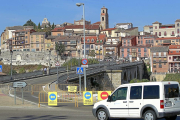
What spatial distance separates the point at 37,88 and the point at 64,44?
8748 centimetres

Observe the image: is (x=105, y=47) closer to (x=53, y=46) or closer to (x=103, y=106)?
(x=53, y=46)

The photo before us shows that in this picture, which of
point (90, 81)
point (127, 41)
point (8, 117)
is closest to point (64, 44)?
point (127, 41)

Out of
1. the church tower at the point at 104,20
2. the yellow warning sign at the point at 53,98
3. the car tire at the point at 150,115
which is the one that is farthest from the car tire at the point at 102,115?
the church tower at the point at 104,20

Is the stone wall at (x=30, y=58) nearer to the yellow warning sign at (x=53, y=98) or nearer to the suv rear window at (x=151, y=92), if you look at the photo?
the yellow warning sign at (x=53, y=98)

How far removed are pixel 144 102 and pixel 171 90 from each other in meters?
1.11

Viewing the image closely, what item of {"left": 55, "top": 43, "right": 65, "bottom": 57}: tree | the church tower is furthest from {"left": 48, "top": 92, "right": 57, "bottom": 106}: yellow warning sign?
the church tower

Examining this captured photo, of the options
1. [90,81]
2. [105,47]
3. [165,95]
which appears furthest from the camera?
[105,47]

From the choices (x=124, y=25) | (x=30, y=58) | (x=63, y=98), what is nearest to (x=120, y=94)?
(x=63, y=98)

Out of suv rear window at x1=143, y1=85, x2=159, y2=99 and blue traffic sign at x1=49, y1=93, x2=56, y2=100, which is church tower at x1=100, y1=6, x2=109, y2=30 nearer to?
blue traffic sign at x1=49, y1=93, x2=56, y2=100

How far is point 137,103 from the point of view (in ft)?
42.4

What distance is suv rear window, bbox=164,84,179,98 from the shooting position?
1245cm

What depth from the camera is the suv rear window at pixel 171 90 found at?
1245 cm

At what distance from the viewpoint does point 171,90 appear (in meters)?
12.6

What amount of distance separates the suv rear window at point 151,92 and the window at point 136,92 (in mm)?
235
